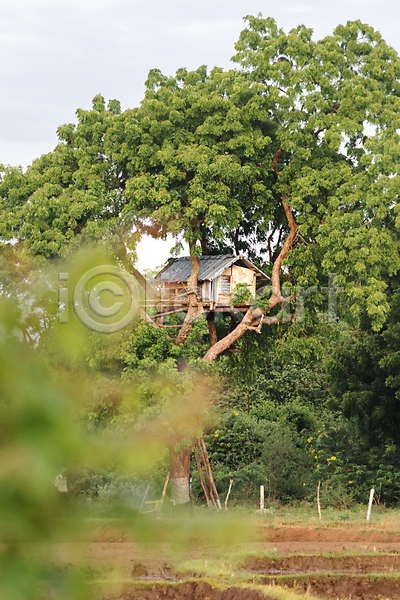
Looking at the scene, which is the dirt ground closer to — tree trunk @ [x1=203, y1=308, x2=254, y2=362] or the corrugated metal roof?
tree trunk @ [x1=203, y1=308, x2=254, y2=362]

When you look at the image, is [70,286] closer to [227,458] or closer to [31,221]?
[31,221]

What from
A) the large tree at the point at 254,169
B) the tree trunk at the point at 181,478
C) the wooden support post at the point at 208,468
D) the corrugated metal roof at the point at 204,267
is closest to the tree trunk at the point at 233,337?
the large tree at the point at 254,169

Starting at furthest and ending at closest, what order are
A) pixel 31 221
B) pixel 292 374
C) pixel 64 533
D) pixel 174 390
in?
pixel 292 374 → pixel 31 221 → pixel 174 390 → pixel 64 533

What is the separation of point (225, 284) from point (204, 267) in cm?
76

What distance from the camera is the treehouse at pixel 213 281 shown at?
51.6ft

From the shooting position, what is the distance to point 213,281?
15648 millimetres

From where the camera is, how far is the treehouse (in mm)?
15726

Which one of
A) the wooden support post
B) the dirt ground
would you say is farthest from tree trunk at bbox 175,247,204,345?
the dirt ground

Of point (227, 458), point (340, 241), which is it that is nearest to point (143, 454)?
point (340, 241)

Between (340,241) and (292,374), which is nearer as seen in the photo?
(340,241)

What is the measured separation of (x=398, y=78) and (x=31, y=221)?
1016 centimetres

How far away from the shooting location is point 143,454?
41.5 inches

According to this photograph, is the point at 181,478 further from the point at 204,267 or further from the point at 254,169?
the point at 254,169

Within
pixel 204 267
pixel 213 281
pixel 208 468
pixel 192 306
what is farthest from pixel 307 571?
pixel 204 267
